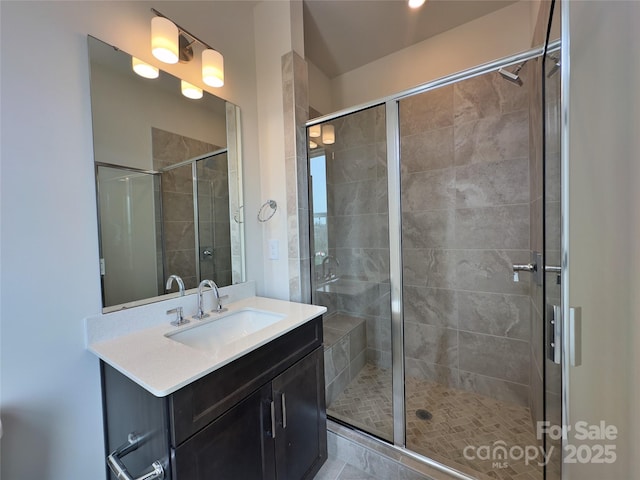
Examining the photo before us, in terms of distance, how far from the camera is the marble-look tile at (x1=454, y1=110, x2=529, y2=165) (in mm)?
1775

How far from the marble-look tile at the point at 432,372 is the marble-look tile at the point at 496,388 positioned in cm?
6

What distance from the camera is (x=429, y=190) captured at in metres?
2.13

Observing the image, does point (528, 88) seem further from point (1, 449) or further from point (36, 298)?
point (1, 449)

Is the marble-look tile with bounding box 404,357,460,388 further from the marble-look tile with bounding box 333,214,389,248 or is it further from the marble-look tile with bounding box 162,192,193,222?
the marble-look tile with bounding box 162,192,193,222

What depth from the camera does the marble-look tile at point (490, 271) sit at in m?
1.83

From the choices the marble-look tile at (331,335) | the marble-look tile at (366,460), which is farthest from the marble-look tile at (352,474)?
the marble-look tile at (331,335)

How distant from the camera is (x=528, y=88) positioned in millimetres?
1548

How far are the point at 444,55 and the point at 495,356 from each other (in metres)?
2.40

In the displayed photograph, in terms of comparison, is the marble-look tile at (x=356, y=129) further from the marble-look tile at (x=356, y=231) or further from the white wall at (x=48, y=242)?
the white wall at (x=48, y=242)

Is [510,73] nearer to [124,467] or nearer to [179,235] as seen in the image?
[179,235]

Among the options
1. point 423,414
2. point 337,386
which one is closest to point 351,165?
point 337,386

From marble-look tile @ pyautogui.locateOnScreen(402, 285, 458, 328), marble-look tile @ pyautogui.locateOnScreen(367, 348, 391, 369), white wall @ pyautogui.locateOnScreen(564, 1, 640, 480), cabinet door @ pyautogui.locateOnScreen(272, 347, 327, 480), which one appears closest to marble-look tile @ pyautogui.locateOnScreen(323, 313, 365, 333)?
marble-look tile @ pyautogui.locateOnScreen(367, 348, 391, 369)

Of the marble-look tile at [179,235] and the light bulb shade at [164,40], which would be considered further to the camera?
the marble-look tile at [179,235]

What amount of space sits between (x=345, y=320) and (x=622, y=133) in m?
1.89
